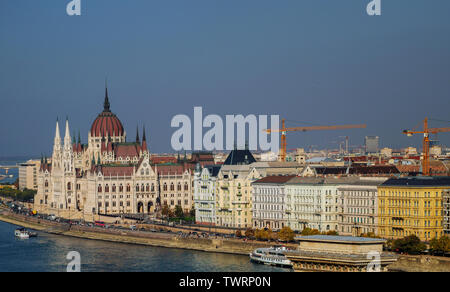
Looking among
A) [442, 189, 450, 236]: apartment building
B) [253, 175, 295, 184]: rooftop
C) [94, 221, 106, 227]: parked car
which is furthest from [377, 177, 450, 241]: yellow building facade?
[94, 221, 106, 227]: parked car

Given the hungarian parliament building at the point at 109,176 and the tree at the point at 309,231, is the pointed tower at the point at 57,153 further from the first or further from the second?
the tree at the point at 309,231

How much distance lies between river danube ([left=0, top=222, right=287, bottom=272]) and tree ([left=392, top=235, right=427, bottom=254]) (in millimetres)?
7532

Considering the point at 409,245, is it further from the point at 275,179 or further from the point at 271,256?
the point at 275,179

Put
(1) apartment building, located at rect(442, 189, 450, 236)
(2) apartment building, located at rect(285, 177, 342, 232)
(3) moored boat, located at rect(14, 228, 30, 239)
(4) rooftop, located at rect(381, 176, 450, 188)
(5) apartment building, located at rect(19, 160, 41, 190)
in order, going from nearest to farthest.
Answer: (1) apartment building, located at rect(442, 189, 450, 236) < (4) rooftop, located at rect(381, 176, 450, 188) < (2) apartment building, located at rect(285, 177, 342, 232) < (3) moored boat, located at rect(14, 228, 30, 239) < (5) apartment building, located at rect(19, 160, 41, 190)

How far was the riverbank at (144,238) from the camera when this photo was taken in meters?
89.2

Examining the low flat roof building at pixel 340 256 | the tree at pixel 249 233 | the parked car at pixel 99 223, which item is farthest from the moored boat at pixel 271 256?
the parked car at pixel 99 223

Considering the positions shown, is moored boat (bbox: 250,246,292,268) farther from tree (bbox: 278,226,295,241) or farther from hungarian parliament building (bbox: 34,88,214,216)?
hungarian parliament building (bbox: 34,88,214,216)

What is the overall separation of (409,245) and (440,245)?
195cm

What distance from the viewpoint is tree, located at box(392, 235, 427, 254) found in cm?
7511

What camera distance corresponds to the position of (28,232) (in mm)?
109000

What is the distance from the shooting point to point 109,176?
418ft

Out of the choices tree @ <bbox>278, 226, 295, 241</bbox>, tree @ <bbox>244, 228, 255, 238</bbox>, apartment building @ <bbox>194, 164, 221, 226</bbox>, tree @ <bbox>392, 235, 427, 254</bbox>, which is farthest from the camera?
apartment building @ <bbox>194, 164, 221, 226</bbox>

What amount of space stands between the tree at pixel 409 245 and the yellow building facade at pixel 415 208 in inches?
180
